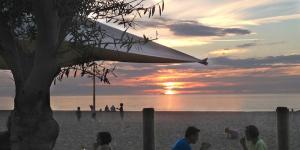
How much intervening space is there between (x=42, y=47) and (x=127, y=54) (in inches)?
112

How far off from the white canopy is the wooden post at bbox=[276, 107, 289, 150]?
5.13 feet

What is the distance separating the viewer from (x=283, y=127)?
960 centimetres

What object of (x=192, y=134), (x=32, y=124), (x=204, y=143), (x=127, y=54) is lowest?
(x=204, y=143)

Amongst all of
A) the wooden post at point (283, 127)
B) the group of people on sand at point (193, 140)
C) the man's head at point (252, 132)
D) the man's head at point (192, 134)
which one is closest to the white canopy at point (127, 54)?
the group of people on sand at point (193, 140)

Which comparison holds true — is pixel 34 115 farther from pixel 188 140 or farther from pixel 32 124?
pixel 188 140

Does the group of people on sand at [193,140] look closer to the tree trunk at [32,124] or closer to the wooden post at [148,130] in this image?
the wooden post at [148,130]

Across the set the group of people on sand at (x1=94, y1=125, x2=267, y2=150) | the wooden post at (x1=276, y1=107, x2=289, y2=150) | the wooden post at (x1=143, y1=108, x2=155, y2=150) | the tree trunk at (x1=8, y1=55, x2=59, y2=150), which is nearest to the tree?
the tree trunk at (x1=8, y1=55, x2=59, y2=150)

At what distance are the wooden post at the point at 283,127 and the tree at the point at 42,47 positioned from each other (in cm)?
454

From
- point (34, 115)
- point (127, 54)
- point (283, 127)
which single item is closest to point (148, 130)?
point (127, 54)

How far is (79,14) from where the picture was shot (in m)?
5.55

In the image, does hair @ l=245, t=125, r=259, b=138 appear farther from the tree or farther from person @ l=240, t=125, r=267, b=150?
the tree

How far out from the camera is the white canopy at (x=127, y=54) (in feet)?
20.0

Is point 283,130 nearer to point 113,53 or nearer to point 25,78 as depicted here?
point 113,53

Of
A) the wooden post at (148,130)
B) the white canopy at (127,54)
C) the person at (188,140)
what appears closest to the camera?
the white canopy at (127,54)
